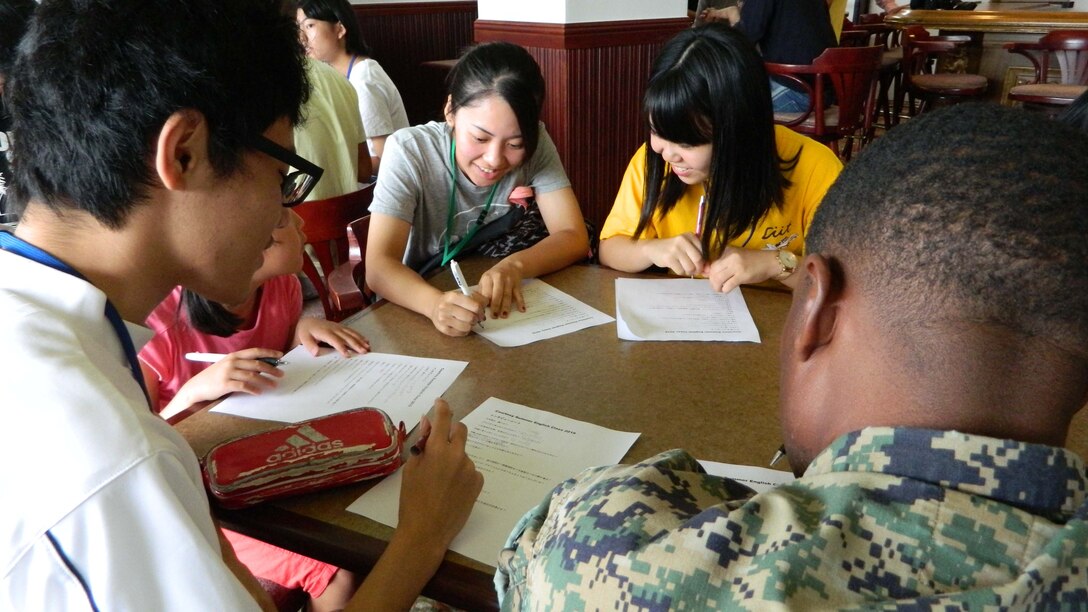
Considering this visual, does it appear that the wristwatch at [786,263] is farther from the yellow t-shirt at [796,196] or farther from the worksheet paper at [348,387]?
the worksheet paper at [348,387]

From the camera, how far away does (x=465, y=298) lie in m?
1.34

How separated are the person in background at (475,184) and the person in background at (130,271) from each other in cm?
61

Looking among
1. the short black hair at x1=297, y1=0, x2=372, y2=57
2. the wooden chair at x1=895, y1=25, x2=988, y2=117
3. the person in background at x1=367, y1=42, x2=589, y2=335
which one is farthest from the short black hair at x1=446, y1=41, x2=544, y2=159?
the wooden chair at x1=895, y1=25, x2=988, y2=117

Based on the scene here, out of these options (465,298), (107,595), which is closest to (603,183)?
(465,298)

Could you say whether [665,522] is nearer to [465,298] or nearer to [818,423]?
[818,423]

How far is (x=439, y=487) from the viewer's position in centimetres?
82

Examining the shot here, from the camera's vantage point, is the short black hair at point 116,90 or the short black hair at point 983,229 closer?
the short black hair at point 983,229

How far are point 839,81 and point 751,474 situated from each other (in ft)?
9.50

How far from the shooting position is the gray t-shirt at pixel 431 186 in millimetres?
1756

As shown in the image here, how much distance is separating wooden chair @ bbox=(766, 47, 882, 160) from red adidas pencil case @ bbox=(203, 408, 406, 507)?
301 centimetres

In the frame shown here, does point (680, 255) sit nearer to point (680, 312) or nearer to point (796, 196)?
point (680, 312)

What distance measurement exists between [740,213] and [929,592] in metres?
1.28

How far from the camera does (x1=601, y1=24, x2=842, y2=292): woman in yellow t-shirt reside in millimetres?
1498

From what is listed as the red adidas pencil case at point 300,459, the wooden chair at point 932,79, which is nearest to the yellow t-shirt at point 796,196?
the red adidas pencil case at point 300,459
